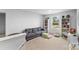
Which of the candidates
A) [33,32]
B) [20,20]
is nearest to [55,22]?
[33,32]

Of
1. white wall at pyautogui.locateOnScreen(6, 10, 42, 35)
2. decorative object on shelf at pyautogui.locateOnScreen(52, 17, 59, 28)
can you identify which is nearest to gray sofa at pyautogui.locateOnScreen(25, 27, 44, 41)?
white wall at pyautogui.locateOnScreen(6, 10, 42, 35)

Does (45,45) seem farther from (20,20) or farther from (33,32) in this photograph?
(20,20)

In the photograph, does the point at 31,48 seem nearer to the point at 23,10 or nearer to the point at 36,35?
the point at 36,35

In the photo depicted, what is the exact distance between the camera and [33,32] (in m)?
1.55

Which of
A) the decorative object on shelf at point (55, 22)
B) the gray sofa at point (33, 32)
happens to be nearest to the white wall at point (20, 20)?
the gray sofa at point (33, 32)

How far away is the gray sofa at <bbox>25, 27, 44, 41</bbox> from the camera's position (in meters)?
1.54

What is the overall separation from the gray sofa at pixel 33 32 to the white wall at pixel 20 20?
61mm

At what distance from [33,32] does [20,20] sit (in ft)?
0.89

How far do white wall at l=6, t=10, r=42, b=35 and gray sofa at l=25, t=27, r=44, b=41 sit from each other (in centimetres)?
6

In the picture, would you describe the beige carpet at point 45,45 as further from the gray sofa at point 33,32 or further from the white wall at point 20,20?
the white wall at point 20,20

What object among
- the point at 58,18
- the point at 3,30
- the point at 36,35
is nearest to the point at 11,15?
the point at 3,30

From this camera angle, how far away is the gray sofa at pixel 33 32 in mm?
1543
